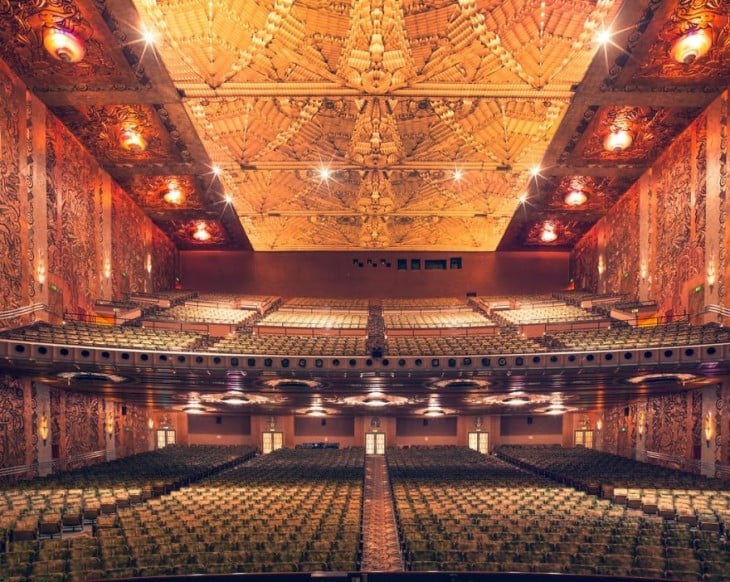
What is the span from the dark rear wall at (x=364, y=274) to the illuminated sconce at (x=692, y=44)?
730 inches

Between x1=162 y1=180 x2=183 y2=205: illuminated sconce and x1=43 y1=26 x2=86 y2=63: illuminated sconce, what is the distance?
8829 mm

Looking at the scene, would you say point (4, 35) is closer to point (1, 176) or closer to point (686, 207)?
point (1, 176)

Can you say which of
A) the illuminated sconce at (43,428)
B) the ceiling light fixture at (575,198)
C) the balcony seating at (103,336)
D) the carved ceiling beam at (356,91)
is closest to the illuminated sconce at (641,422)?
the ceiling light fixture at (575,198)

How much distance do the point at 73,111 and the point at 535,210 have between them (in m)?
18.9

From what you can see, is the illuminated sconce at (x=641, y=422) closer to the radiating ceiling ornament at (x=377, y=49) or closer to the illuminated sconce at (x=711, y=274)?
the illuminated sconce at (x=711, y=274)

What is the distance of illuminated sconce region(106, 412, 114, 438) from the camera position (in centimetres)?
2128

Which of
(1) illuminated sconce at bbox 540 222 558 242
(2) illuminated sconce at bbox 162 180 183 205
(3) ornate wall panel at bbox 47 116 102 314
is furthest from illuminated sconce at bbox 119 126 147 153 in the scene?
(1) illuminated sconce at bbox 540 222 558 242

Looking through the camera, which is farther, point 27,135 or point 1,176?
point 27,135

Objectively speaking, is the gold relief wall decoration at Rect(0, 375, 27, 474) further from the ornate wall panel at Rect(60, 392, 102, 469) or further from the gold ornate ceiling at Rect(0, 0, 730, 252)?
the gold ornate ceiling at Rect(0, 0, 730, 252)

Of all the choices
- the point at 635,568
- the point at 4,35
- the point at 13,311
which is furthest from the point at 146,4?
the point at 635,568

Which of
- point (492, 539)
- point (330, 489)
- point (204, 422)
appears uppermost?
point (492, 539)

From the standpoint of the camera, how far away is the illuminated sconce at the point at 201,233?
28314 mm

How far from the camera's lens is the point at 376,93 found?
17.4 m

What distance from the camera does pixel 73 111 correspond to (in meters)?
17.7
